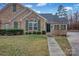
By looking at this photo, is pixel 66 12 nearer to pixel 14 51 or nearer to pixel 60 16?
pixel 60 16

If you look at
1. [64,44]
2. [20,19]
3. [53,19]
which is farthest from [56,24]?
[20,19]

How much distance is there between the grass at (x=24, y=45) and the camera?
7684mm

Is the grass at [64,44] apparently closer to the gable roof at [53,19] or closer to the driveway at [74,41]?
the driveway at [74,41]

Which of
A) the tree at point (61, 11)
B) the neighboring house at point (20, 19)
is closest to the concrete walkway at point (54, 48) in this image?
the neighboring house at point (20, 19)

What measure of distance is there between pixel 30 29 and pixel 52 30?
0.22 metres

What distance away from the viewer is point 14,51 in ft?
25.2

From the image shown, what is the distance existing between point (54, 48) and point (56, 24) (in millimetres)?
241

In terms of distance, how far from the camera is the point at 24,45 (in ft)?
25.3

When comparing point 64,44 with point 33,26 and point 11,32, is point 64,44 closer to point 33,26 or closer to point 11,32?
point 33,26

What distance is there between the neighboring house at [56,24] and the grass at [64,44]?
50mm

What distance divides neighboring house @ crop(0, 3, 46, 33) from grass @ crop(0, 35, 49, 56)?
0.09 m

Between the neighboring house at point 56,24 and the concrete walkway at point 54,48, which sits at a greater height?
the neighboring house at point 56,24

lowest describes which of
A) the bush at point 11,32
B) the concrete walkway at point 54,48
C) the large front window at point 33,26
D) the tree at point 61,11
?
the concrete walkway at point 54,48

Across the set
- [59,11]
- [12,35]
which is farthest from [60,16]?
[12,35]
